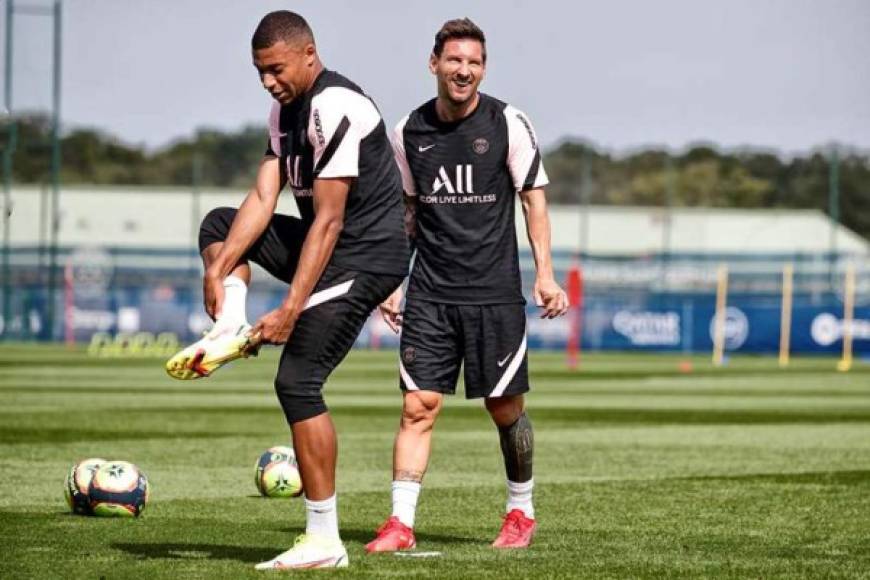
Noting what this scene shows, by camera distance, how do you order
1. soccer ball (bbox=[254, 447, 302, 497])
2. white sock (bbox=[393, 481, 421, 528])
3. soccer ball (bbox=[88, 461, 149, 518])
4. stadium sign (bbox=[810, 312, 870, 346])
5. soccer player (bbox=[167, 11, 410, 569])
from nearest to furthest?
soccer player (bbox=[167, 11, 410, 569]), white sock (bbox=[393, 481, 421, 528]), soccer ball (bbox=[88, 461, 149, 518]), soccer ball (bbox=[254, 447, 302, 497]), stadium sign (bbox=[810, 312, 870, 346])

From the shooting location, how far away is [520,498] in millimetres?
8750

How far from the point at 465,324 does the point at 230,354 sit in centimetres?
162

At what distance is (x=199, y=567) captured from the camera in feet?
24.8

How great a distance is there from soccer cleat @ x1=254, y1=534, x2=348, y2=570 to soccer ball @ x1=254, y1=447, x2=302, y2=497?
3470 mm

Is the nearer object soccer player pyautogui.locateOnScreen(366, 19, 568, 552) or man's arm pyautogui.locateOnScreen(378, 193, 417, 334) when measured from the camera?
soccer player pyautogui.locateOnScreen(366, 19, 568, 552)

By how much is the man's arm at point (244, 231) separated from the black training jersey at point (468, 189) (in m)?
1.07

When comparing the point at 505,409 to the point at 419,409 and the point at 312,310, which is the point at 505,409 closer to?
the point at 419,409

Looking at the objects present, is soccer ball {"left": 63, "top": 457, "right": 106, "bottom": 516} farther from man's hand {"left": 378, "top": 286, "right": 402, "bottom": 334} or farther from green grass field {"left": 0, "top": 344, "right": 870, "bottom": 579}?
man's hand {"left": 378, "top": 286, "right": 402, "bottom": 334}

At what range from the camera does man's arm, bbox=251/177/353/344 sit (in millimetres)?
7375

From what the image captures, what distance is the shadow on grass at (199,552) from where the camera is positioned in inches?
313

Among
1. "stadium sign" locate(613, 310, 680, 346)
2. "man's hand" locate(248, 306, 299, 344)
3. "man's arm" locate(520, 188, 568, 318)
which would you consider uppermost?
"man's arm" locate(520, 188, 568, 318)

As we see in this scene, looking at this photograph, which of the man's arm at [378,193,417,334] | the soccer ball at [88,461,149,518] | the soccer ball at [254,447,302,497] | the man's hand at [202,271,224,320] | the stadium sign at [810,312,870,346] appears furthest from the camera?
the stadium sign at [810,312,870,346]

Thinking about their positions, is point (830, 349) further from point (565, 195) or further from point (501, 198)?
point (501, 198)

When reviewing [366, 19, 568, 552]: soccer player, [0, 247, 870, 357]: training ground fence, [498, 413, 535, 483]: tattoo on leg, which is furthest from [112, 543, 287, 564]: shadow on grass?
[0, 247, 870, 357]: training ground fence
